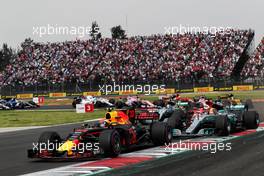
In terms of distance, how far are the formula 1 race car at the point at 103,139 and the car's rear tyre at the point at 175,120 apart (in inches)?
89.2

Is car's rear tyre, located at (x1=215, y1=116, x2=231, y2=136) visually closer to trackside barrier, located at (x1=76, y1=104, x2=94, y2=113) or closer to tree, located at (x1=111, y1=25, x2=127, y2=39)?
trackside barrier, located at (x1=76, y1=104, x2=94, y2=113)

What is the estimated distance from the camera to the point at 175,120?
16203mm

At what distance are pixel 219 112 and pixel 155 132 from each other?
4.60m

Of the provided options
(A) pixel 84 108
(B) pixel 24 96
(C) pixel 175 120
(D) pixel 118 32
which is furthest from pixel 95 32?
(C) pixel 175 120

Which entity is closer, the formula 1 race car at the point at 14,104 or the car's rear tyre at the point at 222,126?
the car's rear tyre at the point at 222,126

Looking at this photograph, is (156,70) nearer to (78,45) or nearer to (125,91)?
(125,91)

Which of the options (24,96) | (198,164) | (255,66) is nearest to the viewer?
(198,164)

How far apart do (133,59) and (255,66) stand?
14922 mm

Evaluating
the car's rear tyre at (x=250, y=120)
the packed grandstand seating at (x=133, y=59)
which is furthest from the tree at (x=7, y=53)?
the car's rear tyre at (x=250, y=120)

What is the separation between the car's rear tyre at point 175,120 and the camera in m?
16.1

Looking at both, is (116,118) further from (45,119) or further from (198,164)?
(45,119)

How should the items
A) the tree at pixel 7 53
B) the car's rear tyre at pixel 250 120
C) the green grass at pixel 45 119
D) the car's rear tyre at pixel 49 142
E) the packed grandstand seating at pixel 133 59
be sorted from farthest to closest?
the tree at pixel 7 53, the packed grandstand seating at pixel 133 59, the green grass at pixel 45 119, the car's rear tyre at pixel 250 120, the car's rear tyre at pixel 49 142

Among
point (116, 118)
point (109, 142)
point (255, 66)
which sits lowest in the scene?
point (109, 142)

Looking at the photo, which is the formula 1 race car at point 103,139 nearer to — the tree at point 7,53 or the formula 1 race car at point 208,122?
the formula 1 race car at point 208,122
